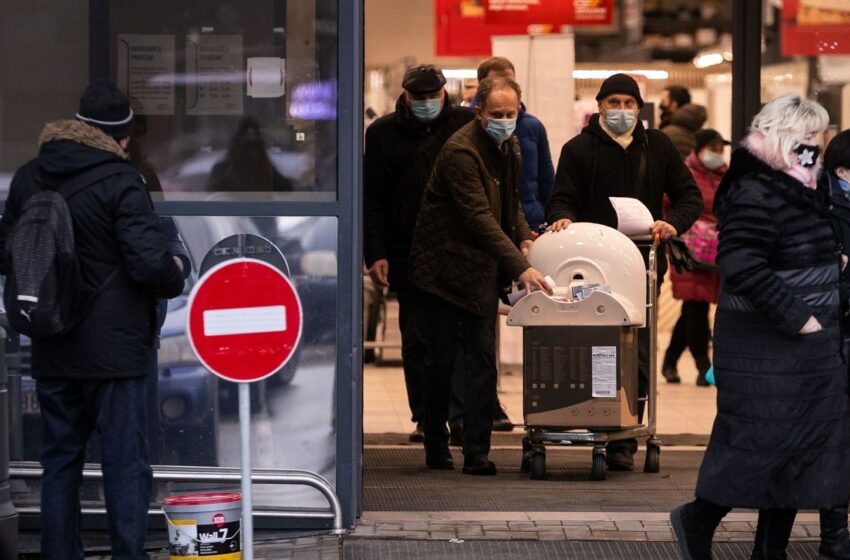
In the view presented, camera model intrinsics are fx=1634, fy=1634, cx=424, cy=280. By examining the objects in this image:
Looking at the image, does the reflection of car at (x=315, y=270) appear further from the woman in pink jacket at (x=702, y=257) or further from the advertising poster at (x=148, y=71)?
the woman in pink jacket at (x=702, y=257)

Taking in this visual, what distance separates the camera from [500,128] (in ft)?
24.7

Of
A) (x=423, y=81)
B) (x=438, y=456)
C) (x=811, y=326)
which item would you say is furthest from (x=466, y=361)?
(x=811, y=326)

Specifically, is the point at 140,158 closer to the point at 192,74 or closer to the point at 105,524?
the point at 192,74

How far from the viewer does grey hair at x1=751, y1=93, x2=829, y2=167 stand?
221 inches

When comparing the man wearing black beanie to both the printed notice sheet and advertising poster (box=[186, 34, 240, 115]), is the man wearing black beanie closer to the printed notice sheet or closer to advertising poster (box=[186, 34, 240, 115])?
advertising poster (box=[186, 34, 240, 115])

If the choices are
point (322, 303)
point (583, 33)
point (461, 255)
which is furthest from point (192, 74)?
point (583, 33)

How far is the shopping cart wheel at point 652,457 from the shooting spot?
26.0 feet

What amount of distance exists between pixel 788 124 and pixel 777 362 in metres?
0.82

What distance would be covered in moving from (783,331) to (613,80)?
2.68 meters

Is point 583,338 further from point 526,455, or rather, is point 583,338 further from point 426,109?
point 426,109

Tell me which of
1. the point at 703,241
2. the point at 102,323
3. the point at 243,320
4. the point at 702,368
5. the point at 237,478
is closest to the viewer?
the point at 243,320

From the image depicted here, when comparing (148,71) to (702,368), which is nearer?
(148,71)

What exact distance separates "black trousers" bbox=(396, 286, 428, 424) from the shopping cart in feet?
1.96

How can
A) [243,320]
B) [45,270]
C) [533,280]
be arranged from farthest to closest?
[533,280], [45,270], [243,320]
